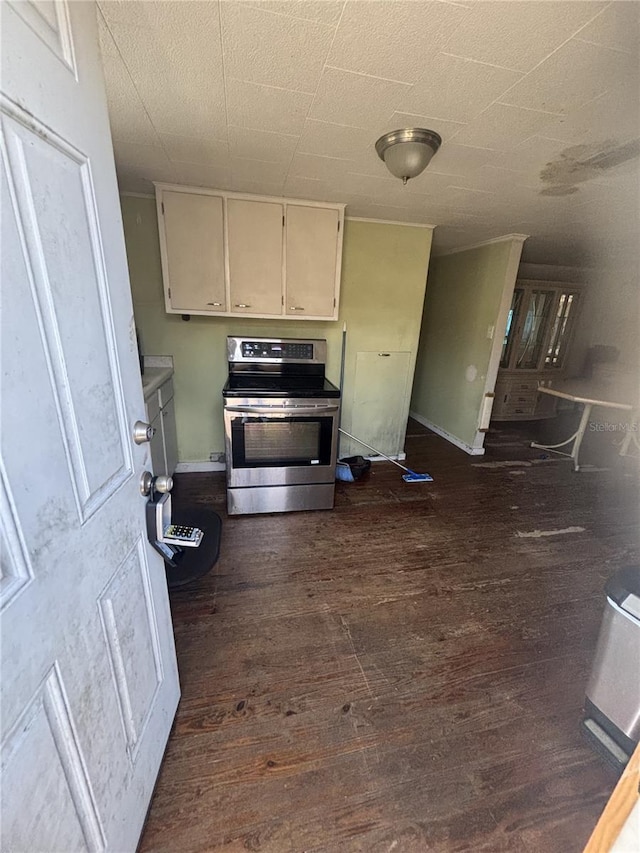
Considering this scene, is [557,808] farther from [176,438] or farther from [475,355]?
[475,355]

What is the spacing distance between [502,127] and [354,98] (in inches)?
26.4

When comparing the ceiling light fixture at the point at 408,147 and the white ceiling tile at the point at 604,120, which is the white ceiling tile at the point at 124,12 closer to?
the ceiling light fixture at the point at 408,147

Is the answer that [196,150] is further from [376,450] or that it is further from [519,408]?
[519,408]

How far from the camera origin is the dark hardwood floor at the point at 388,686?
3.47ft

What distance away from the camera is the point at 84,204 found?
71 cm

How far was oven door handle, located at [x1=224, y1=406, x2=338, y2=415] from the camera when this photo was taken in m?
2.35

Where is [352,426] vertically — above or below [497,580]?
above

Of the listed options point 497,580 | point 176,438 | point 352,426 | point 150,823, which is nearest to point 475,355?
point 352,426

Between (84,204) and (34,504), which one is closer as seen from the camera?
(34,504)

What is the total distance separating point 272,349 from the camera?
111 inches

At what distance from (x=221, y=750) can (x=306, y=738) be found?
0.98ft

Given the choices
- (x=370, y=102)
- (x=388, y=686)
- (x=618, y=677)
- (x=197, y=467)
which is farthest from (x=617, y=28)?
(x=197, y=467)

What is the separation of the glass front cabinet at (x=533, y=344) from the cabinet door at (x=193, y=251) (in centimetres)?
403
